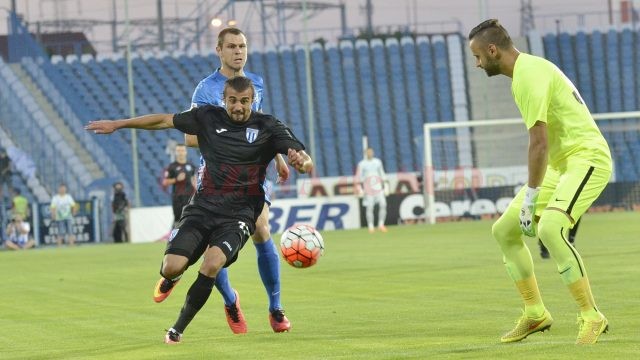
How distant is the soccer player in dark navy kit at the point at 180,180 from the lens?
22.5 metres

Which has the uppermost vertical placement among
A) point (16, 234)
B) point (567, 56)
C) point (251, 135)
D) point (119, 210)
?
point (567, 56)

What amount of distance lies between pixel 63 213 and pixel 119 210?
1.61 m

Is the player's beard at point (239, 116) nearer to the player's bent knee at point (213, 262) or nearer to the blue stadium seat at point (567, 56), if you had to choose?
the player's bent knee at point (213, 262)

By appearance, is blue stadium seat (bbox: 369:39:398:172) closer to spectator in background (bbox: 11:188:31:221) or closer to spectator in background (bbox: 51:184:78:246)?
spectator in background (bbox: 51:184:78:246)

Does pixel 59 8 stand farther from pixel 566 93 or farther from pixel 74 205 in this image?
pixel 566 93

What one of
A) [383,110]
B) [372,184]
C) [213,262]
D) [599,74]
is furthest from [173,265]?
[599,74]

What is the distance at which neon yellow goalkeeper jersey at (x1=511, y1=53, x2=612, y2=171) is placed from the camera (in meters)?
7.85

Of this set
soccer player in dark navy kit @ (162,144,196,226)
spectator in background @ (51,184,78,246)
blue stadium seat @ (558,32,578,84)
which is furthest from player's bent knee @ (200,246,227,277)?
blue stadium seat @ (558,32,578,84)

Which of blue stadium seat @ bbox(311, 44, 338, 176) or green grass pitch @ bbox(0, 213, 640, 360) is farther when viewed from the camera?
blue stadium seat @ bbox(311, 44, 338, 176)

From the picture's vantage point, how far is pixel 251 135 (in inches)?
365

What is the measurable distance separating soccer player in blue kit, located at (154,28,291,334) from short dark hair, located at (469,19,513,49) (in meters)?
2.18

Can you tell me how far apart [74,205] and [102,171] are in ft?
14.7

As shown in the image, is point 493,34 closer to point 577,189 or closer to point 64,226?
point 577,189

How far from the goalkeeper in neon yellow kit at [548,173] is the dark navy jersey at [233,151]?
1.76 m
